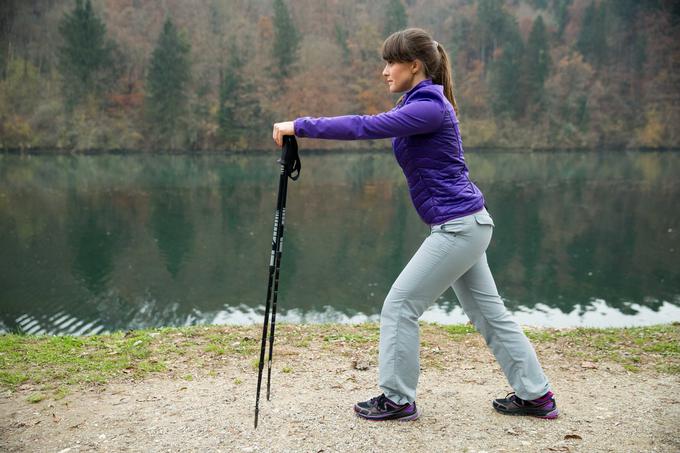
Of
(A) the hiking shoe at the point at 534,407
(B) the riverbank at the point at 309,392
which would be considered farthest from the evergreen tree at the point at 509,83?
(A) the hiking shoe at the point at 534,407

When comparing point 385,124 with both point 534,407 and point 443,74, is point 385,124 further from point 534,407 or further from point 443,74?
point 534,407

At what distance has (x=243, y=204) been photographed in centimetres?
2736

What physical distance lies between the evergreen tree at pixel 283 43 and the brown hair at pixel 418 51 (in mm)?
60167

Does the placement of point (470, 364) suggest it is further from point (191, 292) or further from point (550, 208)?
point (550, 208)

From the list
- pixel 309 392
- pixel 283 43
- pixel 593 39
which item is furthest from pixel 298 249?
pixel 593 39

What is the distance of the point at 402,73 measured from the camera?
11.3 ft

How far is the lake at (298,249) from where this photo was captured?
41.7 ft

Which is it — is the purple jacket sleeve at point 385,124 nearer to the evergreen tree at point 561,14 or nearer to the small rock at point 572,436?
the small rock at point 572,436

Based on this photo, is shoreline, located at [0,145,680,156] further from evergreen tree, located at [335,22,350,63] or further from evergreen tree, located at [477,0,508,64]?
evergreen tree, located at [477,0,508,64]

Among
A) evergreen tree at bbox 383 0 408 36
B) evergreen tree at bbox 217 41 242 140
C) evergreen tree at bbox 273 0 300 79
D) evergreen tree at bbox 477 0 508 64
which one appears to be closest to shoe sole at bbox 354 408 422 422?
evergreen tree at bbox 217 41 242 140

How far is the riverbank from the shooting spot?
353cm

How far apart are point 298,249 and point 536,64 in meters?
57.1

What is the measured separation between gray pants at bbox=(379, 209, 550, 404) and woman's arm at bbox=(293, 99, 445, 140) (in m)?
0.58

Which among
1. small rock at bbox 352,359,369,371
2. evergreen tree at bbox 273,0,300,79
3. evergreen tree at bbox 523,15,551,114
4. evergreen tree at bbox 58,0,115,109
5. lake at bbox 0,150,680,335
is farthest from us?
evergreen tree at bbox 523,15,551,114
